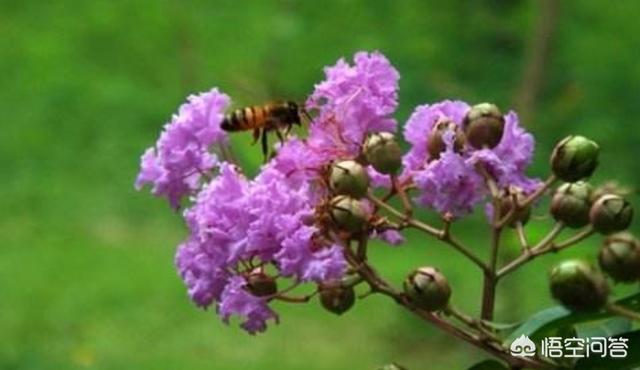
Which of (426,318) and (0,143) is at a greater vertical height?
(0,143)

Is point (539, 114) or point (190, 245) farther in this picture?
point (539, 114)

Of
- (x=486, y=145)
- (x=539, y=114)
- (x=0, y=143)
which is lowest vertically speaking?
(x=486, y=145)

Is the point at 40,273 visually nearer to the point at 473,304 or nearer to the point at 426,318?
the point at 473,304

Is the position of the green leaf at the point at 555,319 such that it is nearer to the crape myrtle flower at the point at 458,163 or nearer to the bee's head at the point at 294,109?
the crape myrtle flower at the point at 458,163

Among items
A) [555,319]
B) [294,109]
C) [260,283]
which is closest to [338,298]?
[260,283]

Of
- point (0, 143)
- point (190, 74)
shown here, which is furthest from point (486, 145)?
point (0, 143)

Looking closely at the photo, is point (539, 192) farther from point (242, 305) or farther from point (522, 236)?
point (242, 305)
